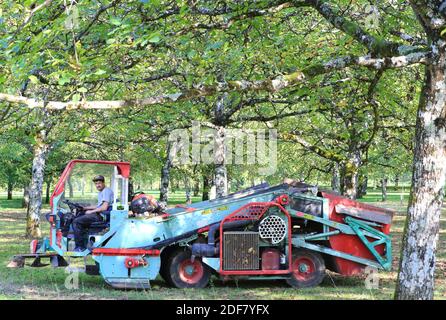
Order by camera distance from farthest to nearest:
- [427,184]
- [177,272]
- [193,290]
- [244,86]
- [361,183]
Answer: [361,183], [177,272], [193,290], [427,184], [244,86]

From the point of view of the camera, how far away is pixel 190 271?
1187cm

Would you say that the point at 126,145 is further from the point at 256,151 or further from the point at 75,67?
the point at 75,67

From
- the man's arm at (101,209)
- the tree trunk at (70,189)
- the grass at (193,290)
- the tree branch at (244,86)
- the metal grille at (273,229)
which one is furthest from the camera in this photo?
the tree trunk at (70,189)

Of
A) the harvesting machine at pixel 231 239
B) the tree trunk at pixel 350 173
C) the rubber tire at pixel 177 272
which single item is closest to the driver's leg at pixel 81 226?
the harvesting machine at pixel 231 239

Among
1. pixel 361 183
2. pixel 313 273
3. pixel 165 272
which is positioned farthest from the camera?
pixel 361 183

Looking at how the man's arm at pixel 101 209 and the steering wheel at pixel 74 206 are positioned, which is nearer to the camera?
the man's arm at pixel 101 209

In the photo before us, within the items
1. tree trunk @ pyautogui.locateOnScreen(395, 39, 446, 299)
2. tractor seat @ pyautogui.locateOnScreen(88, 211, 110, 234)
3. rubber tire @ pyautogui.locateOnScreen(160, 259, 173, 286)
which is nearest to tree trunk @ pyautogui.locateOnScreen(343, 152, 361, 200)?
rubber tire @ pyautogui.locateOnScreen(160, 259, 173, 286)

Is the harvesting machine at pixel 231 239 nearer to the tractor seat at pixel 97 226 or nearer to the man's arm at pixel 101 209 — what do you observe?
the tractor seat at pixel 97 226

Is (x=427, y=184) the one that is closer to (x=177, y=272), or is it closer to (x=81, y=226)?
(x=177, y=272)

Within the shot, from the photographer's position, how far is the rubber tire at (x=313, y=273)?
12.0 meters

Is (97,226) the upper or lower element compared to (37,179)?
lower

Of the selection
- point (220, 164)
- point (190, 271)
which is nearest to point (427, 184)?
point (190, 271)

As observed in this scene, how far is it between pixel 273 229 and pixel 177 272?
1856 mm

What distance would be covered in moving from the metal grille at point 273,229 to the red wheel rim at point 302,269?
0.67m
